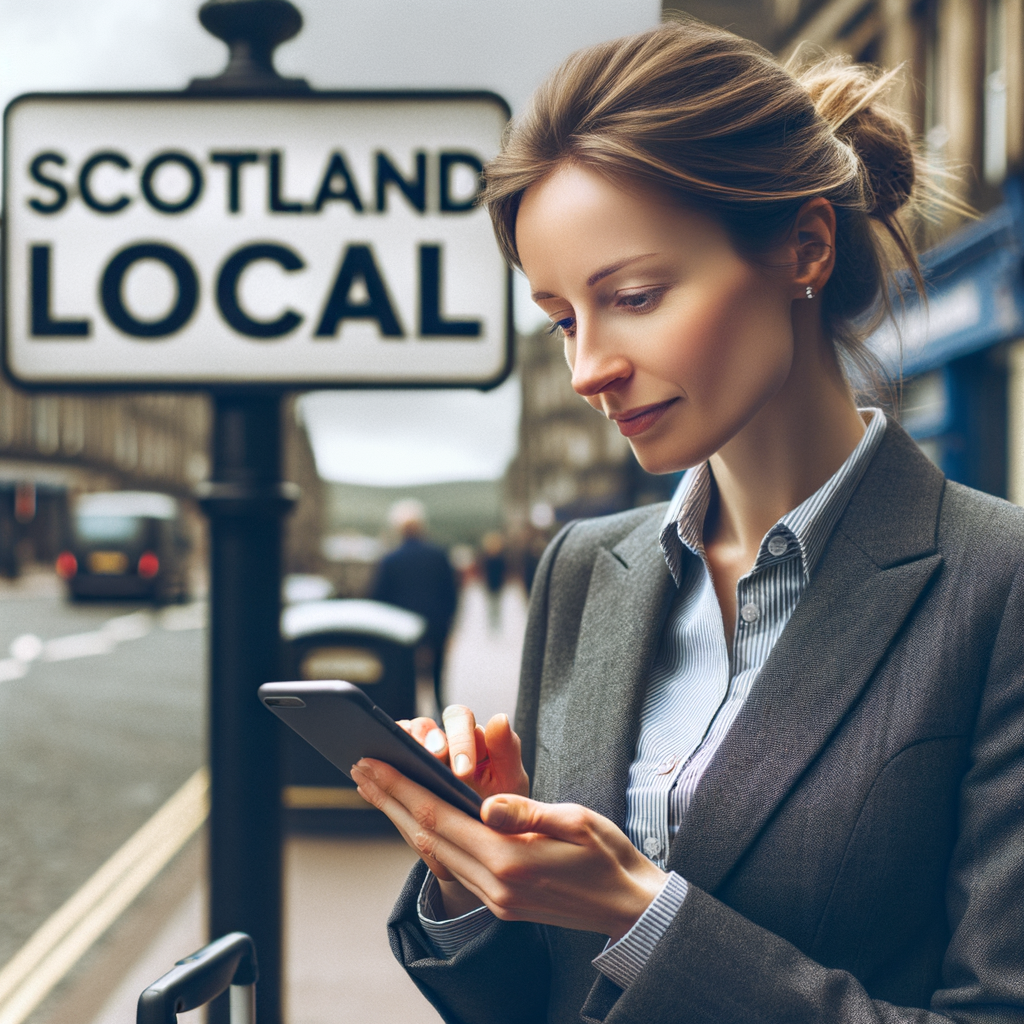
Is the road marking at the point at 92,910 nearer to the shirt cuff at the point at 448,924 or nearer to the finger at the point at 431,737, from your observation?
the shirt cuff at the point at 448,924

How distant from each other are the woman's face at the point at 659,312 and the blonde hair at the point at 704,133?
3 centimetres

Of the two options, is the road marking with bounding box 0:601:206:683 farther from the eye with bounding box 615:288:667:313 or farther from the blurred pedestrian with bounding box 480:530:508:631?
the eye with bounding box 615:288:667:313

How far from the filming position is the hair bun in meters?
1.41

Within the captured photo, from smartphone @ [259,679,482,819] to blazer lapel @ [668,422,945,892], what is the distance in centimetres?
29

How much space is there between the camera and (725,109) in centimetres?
123

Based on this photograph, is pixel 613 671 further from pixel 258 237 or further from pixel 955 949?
pixel 258 237

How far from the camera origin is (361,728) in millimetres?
1148

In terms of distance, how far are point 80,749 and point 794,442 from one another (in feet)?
25.7

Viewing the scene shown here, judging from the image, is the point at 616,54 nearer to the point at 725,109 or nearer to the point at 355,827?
the point at 725,109

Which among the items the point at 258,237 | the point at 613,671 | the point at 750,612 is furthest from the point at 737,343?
the point at 258,237

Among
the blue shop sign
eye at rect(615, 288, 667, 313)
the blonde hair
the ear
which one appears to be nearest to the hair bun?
the blonde hair

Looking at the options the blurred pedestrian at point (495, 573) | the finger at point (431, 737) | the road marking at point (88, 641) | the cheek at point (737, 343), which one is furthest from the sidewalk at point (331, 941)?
the blurred pedestrian at point (495, 573)

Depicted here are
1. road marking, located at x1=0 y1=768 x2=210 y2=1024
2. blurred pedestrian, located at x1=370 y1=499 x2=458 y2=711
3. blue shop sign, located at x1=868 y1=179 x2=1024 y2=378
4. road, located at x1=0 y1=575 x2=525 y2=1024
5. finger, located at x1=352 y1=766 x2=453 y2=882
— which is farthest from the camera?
blurred pedestrian, located at x1=370 y1=499 x2=458 y2=711

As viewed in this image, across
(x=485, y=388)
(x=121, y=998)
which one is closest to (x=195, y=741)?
(x=121, y=998)
